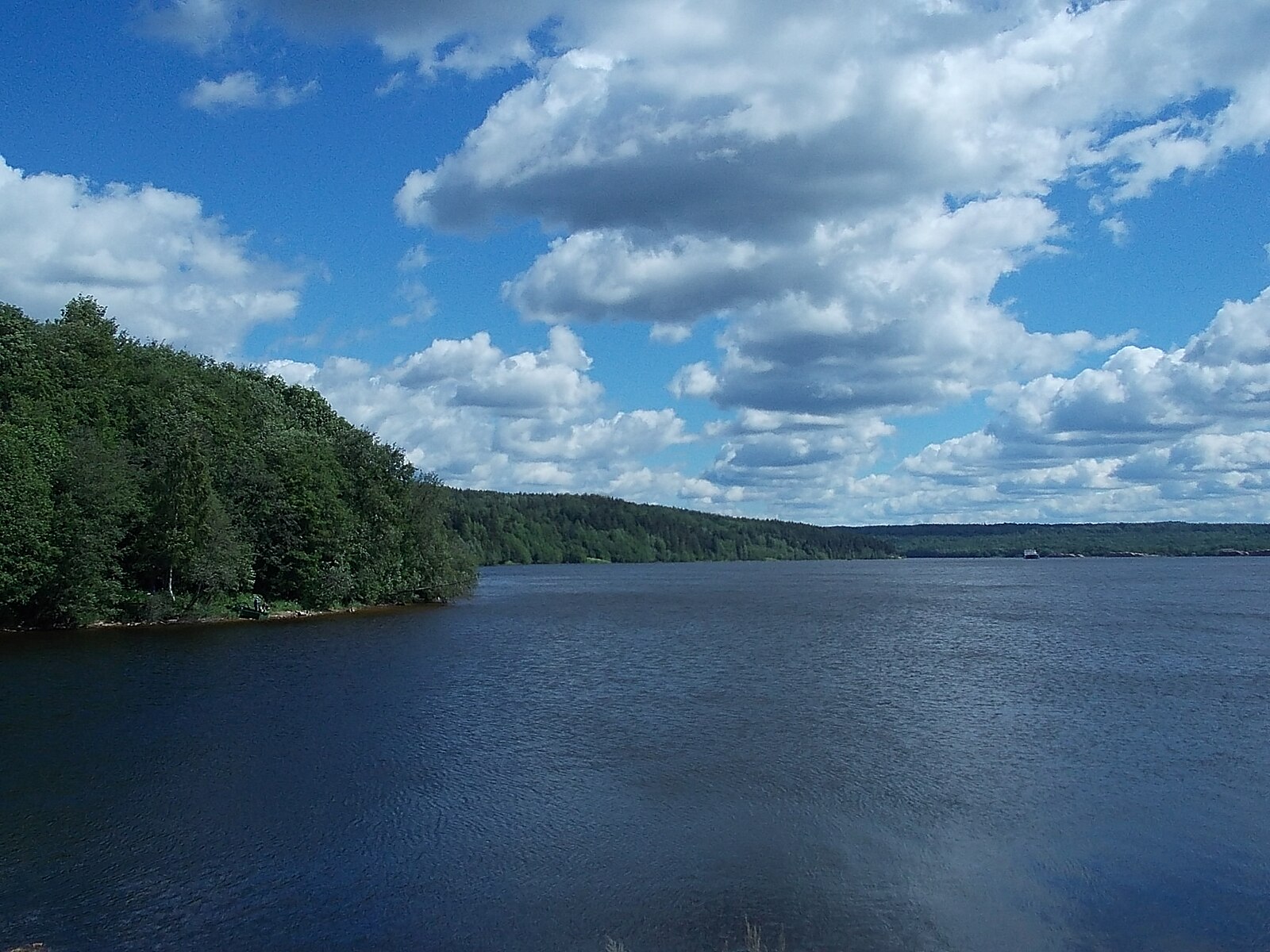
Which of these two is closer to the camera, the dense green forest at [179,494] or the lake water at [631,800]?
the lake water at [631,800]

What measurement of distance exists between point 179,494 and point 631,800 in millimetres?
42127

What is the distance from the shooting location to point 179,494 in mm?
53219

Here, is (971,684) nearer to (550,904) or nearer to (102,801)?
(550,904)

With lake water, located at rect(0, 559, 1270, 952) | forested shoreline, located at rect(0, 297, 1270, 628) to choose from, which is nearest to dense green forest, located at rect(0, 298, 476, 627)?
forested shoreline, located at rect(0, 297, 1270, 628)

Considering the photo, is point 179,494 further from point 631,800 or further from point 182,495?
point 631,800

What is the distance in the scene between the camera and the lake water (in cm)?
1430

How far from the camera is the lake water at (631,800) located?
563 inches

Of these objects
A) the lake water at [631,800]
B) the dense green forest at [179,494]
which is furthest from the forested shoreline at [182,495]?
the lake water at [631,800]

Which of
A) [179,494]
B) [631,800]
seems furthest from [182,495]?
[631,800]

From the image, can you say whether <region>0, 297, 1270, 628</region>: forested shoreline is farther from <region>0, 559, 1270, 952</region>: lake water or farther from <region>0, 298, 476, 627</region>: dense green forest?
Result: <region>0, 559, 1270, 952</region>: lake water

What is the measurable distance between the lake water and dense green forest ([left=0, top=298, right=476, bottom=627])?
8.37 meters

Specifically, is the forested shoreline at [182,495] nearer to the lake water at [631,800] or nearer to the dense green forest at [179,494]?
the dense green forest at [179,494]

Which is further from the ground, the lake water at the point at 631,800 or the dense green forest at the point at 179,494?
the dense green forest at the point at 179,494

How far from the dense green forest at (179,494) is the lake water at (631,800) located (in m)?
8.37
